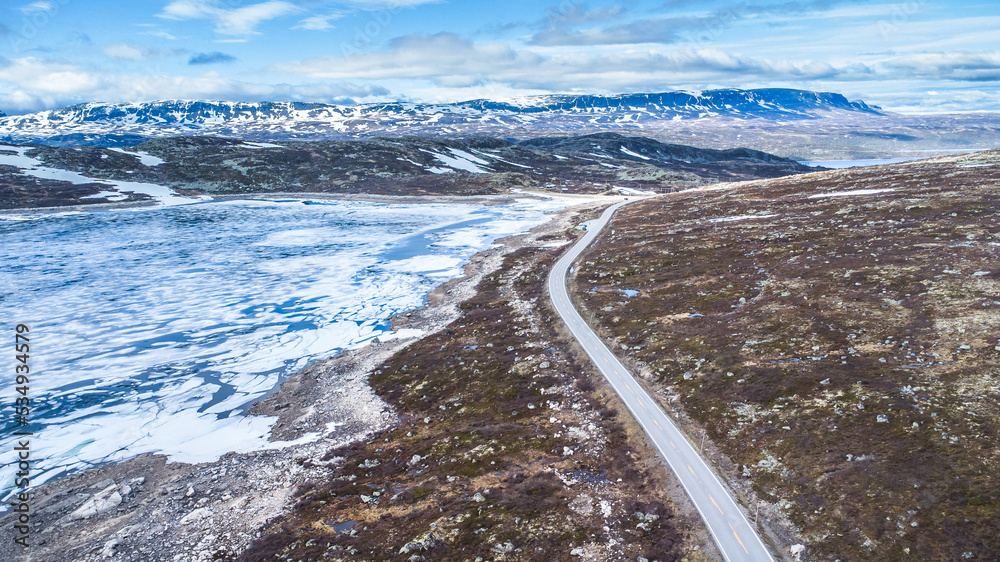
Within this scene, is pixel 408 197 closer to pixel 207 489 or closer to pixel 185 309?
pixel 185 309

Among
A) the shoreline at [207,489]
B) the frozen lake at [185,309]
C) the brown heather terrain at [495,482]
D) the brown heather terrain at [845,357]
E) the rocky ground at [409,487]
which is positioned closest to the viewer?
the brown heather terrain at [845,357]

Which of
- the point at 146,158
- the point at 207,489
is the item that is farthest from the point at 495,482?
the point at 146,158

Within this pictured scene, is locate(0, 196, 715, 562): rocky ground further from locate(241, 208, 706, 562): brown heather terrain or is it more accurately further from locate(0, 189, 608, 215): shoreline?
locate(0, 189, 608, 215): shoreline

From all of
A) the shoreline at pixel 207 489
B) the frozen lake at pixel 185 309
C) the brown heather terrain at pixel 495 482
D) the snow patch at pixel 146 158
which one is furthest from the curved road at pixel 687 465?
the snow patch at pixel 146 158

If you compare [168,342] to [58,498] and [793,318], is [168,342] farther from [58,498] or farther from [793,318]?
[793,318]

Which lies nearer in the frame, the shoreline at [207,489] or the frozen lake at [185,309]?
the shoreline at [207,489]

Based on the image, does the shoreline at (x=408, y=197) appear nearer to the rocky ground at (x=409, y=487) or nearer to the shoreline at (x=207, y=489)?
the rocky ground at (x=409, y=487)

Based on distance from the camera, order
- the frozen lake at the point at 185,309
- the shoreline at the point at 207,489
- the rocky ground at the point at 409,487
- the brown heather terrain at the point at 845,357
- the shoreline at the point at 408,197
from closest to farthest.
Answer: the brown heather terrain at the point at 845,357, the rocky ground at the point at 409,487, the shoreline at the point at 207,489, the frozen lake at the point at 185,309, the shoreline at the point at 408,197
